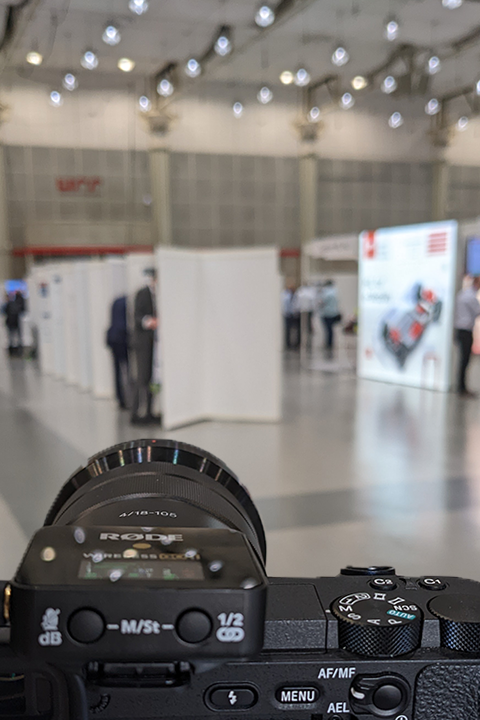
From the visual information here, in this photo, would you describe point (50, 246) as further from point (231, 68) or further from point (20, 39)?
point (231, 68)

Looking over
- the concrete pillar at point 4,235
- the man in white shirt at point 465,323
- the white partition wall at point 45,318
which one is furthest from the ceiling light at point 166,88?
the man in white shirt at point 465,323

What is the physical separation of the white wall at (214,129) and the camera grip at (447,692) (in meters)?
16.7

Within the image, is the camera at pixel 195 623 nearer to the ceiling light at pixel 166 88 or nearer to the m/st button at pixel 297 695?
the m/st button at pixel 297 695

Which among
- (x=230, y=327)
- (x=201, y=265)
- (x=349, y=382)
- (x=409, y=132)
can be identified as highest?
(x=409, y=132)

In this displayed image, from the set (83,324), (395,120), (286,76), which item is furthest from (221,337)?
(395,120)

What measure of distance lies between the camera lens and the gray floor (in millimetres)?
2082

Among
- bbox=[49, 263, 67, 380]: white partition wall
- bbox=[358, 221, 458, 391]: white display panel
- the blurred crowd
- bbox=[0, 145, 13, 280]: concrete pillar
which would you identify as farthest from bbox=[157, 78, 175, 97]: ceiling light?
bbox=[358, 221, 458, 391]: white display panel

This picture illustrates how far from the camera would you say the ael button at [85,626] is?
1.69 feet

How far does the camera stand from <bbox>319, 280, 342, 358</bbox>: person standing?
12.0 metres

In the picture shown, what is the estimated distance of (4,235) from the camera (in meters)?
15.5

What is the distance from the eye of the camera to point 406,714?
0.71 m

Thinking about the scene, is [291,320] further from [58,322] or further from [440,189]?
[440,189]

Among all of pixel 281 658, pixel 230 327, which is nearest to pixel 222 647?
pixel 281 658

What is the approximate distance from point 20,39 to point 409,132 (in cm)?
1073
